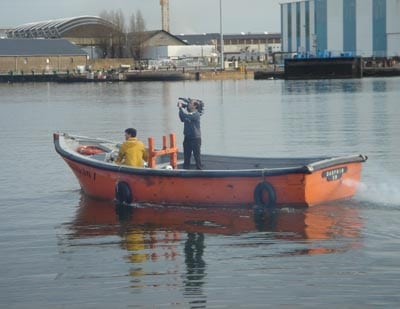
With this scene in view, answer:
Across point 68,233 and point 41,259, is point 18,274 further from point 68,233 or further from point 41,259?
point 68,233

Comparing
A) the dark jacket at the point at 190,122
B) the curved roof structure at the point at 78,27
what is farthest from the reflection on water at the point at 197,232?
the curved roof structure at the point at 78,27

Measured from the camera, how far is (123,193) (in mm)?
19375

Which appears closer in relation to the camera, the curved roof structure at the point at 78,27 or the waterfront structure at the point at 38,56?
the waterfront structure at the point at 38,56

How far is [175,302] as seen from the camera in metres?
12.0

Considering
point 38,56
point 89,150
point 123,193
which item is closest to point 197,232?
point 123,193

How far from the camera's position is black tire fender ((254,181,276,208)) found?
1742cm

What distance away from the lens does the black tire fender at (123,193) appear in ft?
63.3

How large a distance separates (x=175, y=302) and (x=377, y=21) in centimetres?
9925

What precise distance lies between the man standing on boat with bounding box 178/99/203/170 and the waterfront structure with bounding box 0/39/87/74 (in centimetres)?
12632

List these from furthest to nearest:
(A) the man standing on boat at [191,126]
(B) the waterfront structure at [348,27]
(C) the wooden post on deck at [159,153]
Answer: (B) the waterfront structure at [348,27]
(C) the wooden post on deck at [159,153]
(A) the man standing on boat at [191,126]

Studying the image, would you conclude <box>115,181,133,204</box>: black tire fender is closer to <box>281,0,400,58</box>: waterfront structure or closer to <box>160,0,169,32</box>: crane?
<box>281,0,400,58</box>: waterfront structure

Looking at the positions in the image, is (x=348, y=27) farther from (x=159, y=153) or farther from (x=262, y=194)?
(x=262, y=194)

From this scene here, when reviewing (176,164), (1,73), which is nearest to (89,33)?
(1,73)

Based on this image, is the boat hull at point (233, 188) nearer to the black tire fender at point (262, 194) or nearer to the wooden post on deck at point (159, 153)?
the black tire fender at point (262, 194)
